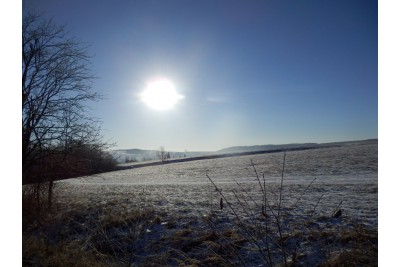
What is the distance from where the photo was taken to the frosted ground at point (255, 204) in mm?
3349

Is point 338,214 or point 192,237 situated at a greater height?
point 338,214

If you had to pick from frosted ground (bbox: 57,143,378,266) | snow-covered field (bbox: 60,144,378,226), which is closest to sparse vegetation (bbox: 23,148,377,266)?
frosted ground (bbox: 57,143,378,266)

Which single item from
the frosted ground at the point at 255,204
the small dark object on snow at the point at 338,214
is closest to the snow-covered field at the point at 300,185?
the frosted ground at the point at 255,204

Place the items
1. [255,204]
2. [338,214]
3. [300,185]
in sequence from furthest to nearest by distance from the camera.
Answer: [300,185]
[338,214]
[255,204]

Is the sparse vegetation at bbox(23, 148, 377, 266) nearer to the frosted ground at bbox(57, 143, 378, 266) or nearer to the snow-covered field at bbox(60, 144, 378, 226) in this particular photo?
the frosted ground at bbox(57, 143, 378, 266)

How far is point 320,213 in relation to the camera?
4.33m

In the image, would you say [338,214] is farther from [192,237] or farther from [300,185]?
[300,185]

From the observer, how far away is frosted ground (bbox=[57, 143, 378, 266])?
335 cm

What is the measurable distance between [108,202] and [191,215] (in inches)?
87.6

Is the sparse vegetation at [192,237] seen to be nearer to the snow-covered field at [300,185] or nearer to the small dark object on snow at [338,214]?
the small dark object on snow at [338,214]

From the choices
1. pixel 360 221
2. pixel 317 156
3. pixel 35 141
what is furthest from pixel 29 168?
pixel 317 156

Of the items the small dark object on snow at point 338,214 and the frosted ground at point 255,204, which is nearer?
the frosted ground at point 255,204

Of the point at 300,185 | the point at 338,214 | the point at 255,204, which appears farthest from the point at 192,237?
the point at 300,185

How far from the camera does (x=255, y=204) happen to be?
3523mm
